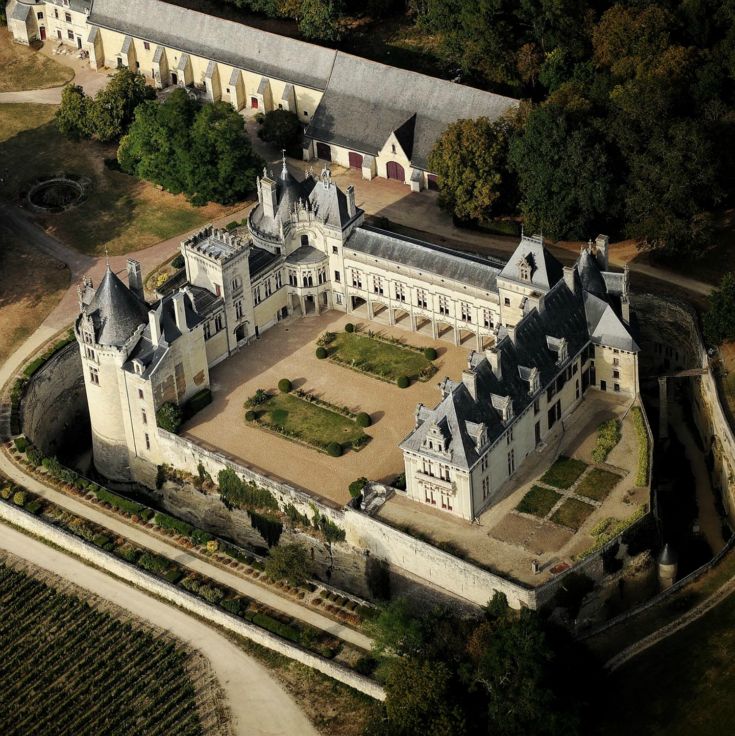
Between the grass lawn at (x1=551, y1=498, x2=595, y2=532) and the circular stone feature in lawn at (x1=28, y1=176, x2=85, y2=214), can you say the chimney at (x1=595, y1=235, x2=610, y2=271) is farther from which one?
the circular stone feature in lawn at (x1=28, y1=176, x2=85, y2=214)

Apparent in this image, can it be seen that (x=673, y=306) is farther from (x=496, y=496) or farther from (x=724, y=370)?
(x=496, y=496)

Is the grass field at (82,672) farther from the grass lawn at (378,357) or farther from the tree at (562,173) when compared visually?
the tree at (562,173)

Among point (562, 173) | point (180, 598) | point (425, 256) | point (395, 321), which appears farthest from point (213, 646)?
point (562, 173)

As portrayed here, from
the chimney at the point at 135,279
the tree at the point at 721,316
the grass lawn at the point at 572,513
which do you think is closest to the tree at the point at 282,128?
the chimney at the point at 135,279

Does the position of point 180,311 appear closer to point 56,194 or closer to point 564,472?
point 564,472

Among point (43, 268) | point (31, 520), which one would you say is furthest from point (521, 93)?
point (31, 520)
